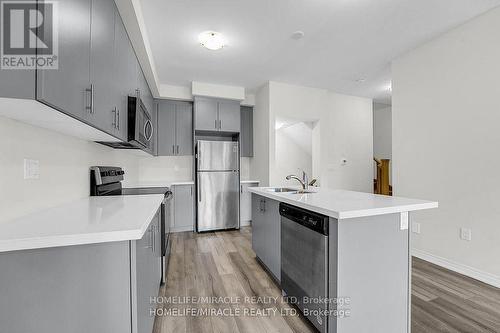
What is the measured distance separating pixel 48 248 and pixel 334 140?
466 cm

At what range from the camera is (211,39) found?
263cm

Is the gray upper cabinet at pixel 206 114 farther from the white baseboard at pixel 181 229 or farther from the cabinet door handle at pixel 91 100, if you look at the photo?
the cabinet door handle at pixel 91 100

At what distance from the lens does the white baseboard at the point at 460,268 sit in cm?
221

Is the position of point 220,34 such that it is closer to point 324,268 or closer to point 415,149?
point 324,268

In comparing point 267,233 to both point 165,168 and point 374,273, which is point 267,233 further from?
point 165,168

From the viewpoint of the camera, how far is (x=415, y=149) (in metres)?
2.97

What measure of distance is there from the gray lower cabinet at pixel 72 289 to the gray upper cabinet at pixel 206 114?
3.38 metres

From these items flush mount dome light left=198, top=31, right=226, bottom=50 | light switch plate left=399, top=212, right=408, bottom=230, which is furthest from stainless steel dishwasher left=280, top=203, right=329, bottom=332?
flush mount dome light left=198, top=31, right=226, bottom=50

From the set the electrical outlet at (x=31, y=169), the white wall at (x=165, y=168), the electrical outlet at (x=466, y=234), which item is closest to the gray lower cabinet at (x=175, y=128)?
the white wall at (x=165, y=168)

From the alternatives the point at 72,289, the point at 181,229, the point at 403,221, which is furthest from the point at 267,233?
the point at 181,229

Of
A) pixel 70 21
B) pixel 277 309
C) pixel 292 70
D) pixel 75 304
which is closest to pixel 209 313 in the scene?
pixel 277 309

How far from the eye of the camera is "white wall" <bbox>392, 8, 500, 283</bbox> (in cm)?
226

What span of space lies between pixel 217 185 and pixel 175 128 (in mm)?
1355

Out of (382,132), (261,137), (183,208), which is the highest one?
(382,132)
